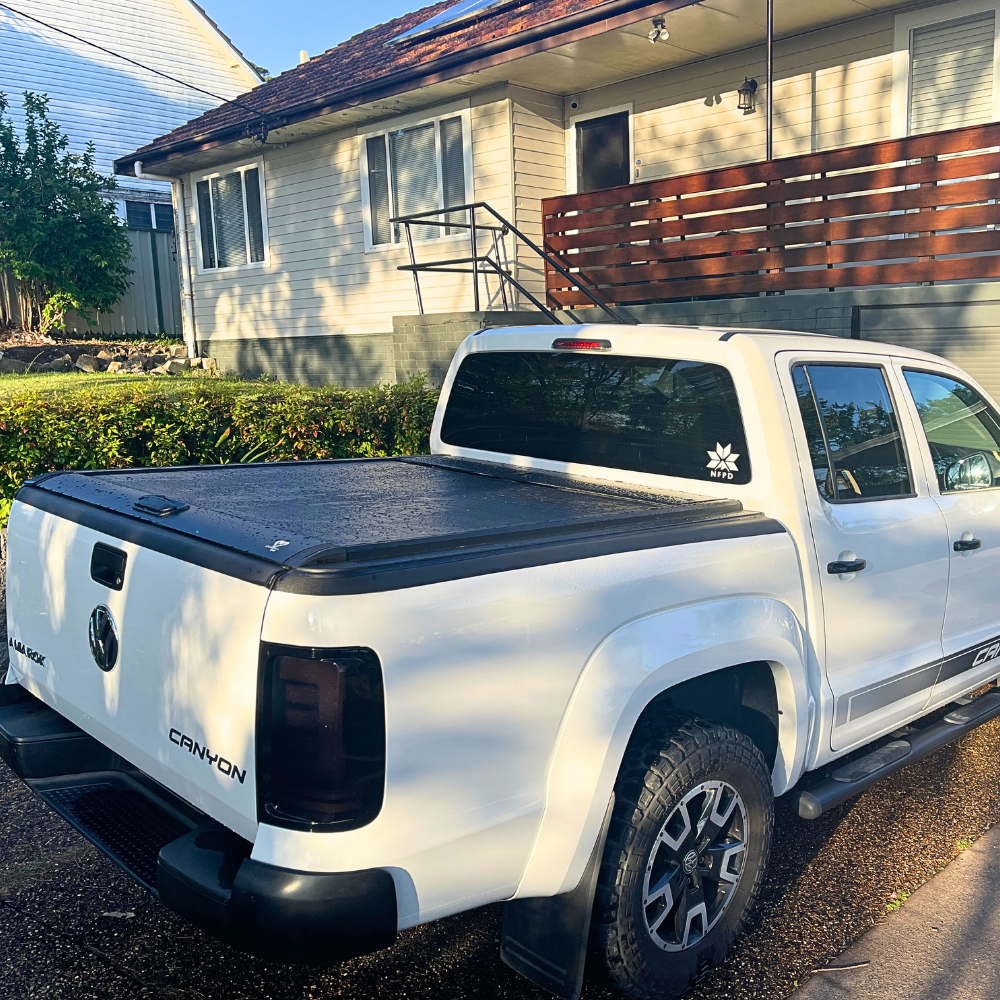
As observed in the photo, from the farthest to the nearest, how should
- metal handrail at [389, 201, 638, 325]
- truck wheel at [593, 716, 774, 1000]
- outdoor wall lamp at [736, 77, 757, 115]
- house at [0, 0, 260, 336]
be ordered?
house at [0, 0, 260, 336]
metal handrail at [389, 201, 638, 325]
outdoor wall lamp at [736, 77, 757, 115]
truck wheel at [593, 716, 774, 1000]

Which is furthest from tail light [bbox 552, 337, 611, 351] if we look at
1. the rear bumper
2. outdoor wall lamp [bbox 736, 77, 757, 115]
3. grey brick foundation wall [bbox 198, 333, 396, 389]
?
grey brick foundation wall [bbox 198, 333, 396, 389]

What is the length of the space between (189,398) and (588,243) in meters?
6.37

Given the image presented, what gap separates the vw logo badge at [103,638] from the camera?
2.74m

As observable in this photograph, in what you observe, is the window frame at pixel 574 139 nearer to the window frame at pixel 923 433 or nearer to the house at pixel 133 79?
the window frame at pixel 923 433

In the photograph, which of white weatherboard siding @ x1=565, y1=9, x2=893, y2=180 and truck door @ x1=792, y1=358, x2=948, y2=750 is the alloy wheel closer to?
truck door @ x1=792, y1=358, x2=948, y2=750

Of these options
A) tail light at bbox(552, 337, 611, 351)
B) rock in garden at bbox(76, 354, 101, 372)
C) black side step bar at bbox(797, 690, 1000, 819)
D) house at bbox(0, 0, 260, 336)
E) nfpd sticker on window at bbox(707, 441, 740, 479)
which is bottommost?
black side step bar at bbox(797, 690, 1000, 819)

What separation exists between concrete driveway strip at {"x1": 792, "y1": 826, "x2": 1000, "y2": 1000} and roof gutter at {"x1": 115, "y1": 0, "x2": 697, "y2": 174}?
31.4 ft

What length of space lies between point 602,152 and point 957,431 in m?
10.5

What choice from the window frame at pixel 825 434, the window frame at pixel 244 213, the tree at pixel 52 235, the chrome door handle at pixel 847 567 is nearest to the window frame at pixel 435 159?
the window frame at pixel 244 213

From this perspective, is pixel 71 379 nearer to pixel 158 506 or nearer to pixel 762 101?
pixel 762 101

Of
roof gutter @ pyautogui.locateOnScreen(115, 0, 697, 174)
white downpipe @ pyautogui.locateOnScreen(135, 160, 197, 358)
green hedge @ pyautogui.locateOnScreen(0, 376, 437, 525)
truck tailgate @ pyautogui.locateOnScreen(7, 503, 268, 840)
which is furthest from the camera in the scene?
white downpipe @ pyautogui.locateOnScreen(135, 160, 197, 358)

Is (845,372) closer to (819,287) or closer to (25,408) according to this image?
(25,408)

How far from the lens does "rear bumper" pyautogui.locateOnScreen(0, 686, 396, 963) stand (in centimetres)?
216

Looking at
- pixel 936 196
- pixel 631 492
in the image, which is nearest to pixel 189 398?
pixel 631 492
